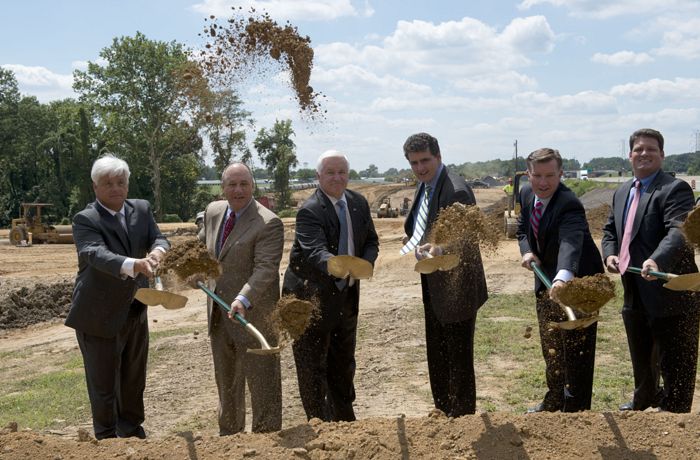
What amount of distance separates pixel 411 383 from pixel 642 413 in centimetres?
298

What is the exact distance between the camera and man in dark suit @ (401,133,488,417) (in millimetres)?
4434

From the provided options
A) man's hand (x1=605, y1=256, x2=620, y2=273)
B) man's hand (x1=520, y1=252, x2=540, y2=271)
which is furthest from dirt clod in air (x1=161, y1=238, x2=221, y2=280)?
man's hand (x1=605, y1=256, x2=620, y2=273)

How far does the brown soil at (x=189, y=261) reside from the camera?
4.21 metres

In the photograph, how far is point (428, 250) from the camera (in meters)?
4.20

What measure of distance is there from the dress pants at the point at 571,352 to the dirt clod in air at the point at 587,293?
66 centimetres

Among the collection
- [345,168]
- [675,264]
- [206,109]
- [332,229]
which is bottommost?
[675,264]

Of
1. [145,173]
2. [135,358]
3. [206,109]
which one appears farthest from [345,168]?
[145,173]

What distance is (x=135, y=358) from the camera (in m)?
4.63

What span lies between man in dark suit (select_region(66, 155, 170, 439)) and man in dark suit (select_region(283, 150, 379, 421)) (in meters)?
0.88

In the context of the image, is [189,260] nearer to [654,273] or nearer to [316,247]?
[316,247]

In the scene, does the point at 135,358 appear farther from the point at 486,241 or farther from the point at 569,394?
the point at 569,394

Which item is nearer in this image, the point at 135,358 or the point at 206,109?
the point at 135,358

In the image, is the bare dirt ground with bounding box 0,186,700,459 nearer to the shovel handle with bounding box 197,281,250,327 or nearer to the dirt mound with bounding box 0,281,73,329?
the dirt mound with bounding box 0,281,73,329

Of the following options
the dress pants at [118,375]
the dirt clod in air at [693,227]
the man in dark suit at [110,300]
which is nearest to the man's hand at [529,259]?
the dirt clod in air at [693,227]
